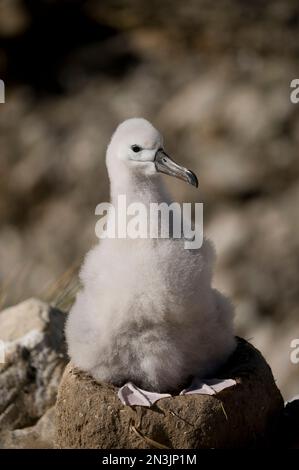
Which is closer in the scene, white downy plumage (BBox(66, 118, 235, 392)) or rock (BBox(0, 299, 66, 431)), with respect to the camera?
white downy plumage (BBox(66, 118, 235, 392))

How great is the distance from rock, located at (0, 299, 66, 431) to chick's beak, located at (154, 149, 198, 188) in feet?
3.36

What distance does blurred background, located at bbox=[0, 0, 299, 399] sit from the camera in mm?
6652

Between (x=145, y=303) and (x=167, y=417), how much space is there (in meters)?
0.28

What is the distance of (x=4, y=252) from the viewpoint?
6891 millimetres

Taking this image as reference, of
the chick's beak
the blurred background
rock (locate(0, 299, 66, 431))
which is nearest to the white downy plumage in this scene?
the chick's beak

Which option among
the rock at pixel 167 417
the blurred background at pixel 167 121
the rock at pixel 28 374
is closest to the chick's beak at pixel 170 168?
the rock at pixel 167 417

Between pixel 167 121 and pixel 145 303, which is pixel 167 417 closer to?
pixel 145 303

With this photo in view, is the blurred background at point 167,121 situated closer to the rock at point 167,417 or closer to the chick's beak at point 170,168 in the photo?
the rock at point 167,417

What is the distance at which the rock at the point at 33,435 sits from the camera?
3648 mm

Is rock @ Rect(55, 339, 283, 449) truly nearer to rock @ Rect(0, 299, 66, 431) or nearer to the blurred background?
rock @ Rect(0, 299, 66, 431)

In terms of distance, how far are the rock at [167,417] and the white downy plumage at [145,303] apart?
7cm

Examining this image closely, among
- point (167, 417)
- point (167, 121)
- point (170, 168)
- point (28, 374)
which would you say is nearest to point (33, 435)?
point (28, 374)

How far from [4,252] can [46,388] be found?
326 cm

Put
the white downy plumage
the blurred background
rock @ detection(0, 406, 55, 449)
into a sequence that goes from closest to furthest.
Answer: the white downy plumage
rock @ detection(0, 406, 55, 449)
the blurred background
